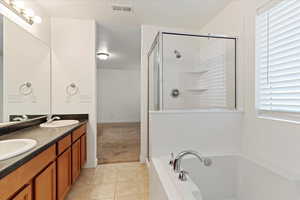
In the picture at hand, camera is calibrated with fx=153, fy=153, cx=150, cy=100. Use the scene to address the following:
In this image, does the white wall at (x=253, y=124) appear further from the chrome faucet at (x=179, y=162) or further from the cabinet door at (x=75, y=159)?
the cabinet door at (x=75, y=159)

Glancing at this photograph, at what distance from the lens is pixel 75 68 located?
8.56 feet

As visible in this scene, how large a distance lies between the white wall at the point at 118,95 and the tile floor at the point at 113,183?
3.99 metres

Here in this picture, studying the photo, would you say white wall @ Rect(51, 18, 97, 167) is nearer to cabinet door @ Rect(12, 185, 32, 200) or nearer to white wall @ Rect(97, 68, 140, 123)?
cabinet door @ Rect(12, 185, 32, 200)

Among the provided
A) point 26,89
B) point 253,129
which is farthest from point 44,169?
point 253,129

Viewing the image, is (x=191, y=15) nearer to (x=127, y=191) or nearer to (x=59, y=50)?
(x=59, y=50)

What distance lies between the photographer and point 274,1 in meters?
1.50

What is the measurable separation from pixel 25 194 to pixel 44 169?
27cm

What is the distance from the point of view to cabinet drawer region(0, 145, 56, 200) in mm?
847

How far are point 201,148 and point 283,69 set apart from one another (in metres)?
1.16

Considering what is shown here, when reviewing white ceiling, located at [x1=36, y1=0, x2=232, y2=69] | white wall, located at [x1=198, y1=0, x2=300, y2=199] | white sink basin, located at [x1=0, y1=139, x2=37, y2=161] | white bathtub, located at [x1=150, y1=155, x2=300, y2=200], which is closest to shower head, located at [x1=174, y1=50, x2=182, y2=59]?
white ceiling, located at [x1=36, y1=0, x2=232, y2=69]

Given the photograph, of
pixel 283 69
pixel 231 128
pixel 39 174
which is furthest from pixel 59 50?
pixel 283 69

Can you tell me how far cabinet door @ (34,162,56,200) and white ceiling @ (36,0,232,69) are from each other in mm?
2145

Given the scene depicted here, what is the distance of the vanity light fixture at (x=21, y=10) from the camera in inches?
65.4

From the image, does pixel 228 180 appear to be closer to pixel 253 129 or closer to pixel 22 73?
pixel 253 129
